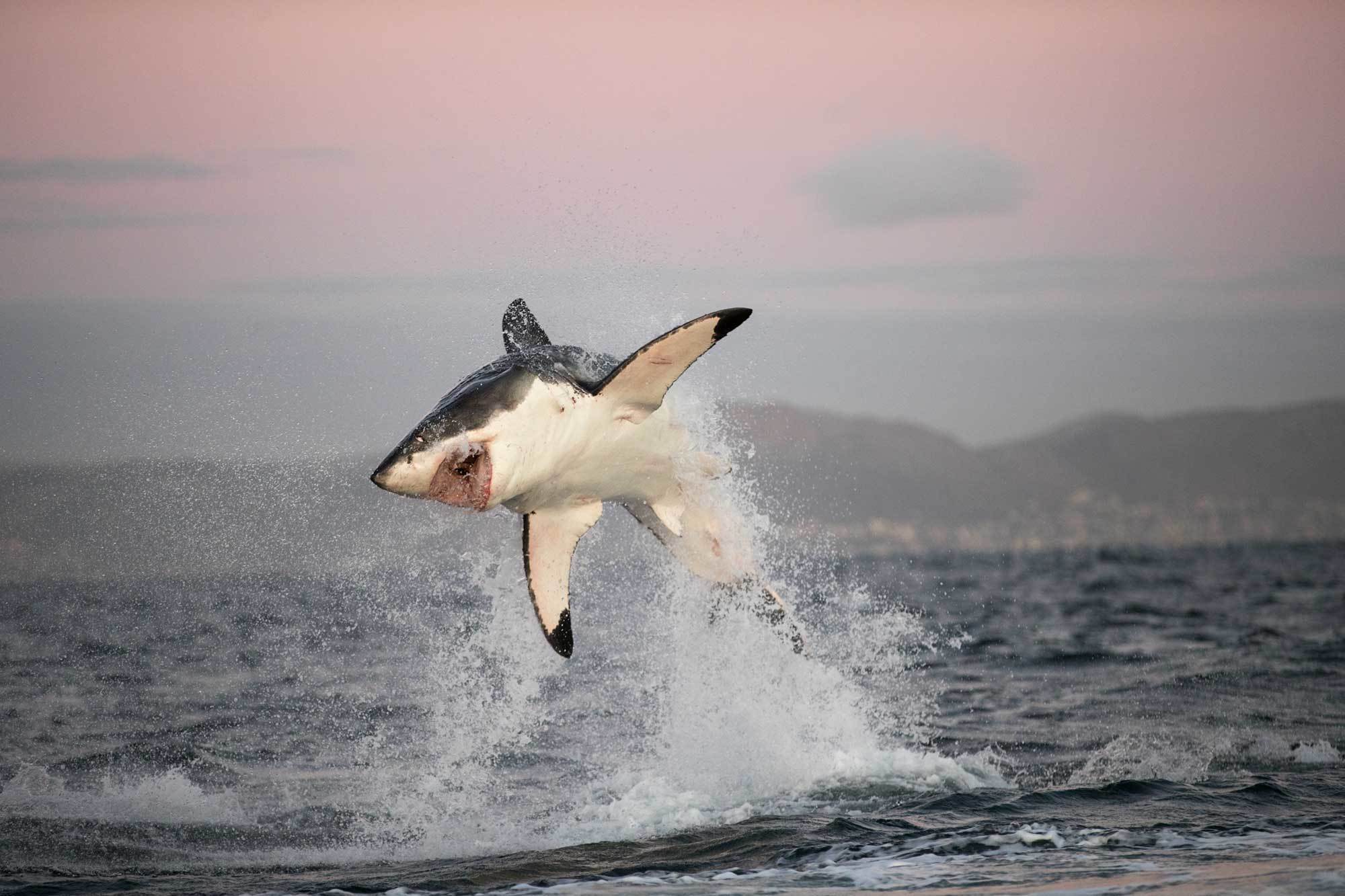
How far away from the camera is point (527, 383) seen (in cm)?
782

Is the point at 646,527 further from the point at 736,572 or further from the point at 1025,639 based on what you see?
the point at 1025,639

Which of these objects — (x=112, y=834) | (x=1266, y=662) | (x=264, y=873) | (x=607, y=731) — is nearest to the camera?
(x=264, y=873)

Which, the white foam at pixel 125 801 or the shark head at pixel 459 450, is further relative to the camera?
the white foam at pixel 125 801

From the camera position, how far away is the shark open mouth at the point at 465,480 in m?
7.00

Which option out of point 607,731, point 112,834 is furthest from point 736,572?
point 112,834

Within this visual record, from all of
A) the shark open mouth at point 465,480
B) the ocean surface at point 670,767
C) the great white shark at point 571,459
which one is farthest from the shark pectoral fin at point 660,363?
the ocean surface at point 670,767

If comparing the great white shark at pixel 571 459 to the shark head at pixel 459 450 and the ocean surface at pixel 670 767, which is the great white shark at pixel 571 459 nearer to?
the shark head at pixel 459 450

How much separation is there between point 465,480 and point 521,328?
12.3ft

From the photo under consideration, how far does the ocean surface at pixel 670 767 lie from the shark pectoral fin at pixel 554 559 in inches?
66.3

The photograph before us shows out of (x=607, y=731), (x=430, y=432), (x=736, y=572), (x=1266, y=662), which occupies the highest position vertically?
(x=430, y=432)

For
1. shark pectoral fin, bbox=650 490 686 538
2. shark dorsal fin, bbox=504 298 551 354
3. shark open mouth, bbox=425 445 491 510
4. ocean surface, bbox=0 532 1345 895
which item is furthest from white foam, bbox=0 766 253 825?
shark open mouth, bbox=425 445 491 510

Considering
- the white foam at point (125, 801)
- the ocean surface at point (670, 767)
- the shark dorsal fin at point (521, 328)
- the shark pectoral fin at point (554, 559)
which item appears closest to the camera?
the ocean surface at point (670, 767)

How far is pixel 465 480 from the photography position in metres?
7.20

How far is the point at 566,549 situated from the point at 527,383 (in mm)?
2058
